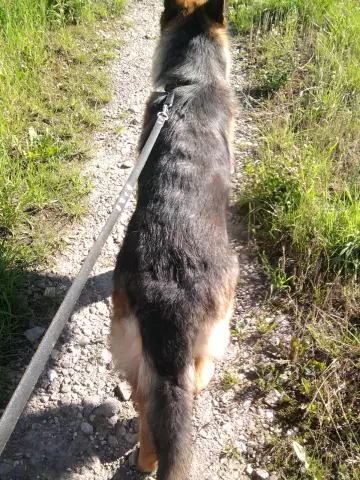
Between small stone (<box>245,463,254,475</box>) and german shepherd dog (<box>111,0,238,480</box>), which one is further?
small stone (<box>245,463,254,475</box>)

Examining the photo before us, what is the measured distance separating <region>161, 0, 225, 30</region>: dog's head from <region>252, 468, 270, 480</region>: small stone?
3307 millimetres

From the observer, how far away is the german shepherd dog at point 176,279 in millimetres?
1694

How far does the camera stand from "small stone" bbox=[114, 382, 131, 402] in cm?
259

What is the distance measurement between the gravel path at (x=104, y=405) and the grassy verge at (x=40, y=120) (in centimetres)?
29

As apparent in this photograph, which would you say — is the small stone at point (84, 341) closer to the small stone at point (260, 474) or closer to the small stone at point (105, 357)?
the small stone at point (105, 357)

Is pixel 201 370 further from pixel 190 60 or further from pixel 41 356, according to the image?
pixel 190 60

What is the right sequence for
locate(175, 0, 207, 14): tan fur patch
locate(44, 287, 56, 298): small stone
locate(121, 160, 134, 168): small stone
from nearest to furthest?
locate(44, 287, 56, 298): small stone, locate(175, 0, 207, 14): tan fur patch, locate(121, 160, 134, 168): small stone

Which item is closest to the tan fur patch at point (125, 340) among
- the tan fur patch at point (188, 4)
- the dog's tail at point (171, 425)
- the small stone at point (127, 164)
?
the dog's tail at point (171, 425)

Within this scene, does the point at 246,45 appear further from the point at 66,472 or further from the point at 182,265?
the point at 66,472

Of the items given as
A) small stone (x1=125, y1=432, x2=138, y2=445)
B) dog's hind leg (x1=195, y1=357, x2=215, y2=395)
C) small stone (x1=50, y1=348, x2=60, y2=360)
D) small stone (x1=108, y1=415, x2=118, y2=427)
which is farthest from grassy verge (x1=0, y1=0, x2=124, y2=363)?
dog's hind leg (x1=195, y1=357, x2=215, y2=395)

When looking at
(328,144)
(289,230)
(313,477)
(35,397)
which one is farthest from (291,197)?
(35,397)

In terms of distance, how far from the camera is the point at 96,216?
3693mm

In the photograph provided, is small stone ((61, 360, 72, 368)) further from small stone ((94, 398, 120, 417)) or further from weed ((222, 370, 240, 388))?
weed ((222, 370, 240, 388))

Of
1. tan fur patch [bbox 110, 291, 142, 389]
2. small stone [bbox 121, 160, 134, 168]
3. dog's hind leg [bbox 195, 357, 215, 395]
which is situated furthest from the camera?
small stone [bbox 121, 160, 134, 168]
